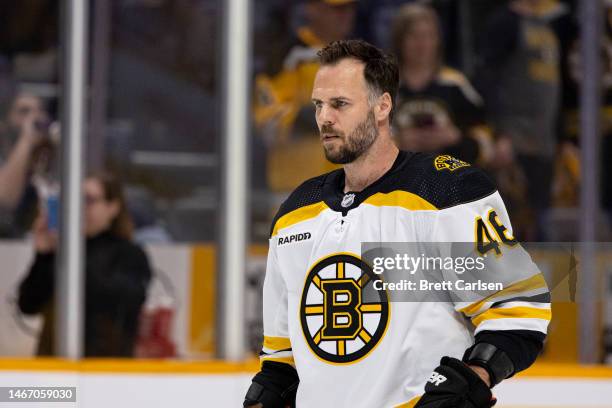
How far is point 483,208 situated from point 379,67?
0.94ft

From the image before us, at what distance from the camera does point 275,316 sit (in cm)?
178

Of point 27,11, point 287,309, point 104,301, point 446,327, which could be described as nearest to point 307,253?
point 287,309

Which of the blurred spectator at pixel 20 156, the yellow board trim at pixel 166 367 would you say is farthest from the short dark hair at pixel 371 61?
the blurred spectator at pixel 20 156

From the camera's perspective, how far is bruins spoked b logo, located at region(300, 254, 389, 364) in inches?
63.1

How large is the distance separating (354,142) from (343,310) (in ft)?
0.86

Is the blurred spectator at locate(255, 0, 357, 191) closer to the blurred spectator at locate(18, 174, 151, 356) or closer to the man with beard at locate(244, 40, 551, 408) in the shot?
the blurred spectator at locate(18, 174, 151, 356)

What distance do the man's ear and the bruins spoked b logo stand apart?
0.23 meters

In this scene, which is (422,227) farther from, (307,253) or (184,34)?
(184,34)

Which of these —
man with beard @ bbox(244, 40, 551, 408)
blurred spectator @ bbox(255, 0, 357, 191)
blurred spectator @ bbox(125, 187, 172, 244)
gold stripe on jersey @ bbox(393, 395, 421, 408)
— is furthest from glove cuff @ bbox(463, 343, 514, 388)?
blurred spectator @ bbox(125, 187, 172, 244)

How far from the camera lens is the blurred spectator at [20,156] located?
368cm

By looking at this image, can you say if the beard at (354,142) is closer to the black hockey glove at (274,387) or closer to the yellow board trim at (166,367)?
the black hockey glove at (274,387)

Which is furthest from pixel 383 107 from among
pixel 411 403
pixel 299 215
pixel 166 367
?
pixel 166 367

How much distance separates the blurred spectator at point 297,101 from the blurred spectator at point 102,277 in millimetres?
583

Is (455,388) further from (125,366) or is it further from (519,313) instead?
(125,366)
